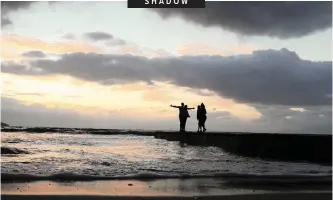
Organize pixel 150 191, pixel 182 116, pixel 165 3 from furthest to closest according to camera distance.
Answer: pixel 182 116
pixel 165 3
pixel 150 191

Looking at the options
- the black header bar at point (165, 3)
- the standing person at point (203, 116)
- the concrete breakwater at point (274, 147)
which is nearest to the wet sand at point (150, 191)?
the black header bar at point (165, 3)

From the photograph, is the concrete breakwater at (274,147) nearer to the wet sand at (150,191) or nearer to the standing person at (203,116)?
the standing person at (203,116)

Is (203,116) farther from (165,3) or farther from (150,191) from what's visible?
(150,191)

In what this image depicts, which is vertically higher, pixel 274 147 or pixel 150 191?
pixel 274 147

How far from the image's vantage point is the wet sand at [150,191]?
717 centimetres

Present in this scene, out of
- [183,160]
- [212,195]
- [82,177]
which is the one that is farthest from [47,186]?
[183,160]

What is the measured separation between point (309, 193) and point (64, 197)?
4924 mm

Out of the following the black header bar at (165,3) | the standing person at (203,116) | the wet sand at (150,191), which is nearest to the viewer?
the wet sand at (150,191)

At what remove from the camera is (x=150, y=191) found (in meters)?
7.74

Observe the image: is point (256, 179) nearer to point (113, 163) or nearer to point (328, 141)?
point (113, 163)

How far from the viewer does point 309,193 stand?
25.9 feet

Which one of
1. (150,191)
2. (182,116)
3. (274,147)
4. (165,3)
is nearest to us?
(150,191)

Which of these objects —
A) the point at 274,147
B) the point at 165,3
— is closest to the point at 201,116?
the point at 274,147

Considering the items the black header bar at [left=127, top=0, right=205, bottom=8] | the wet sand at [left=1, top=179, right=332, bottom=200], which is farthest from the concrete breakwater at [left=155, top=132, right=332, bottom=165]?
the black header bar at [left=127, top=0, right=205, bottom=8]
